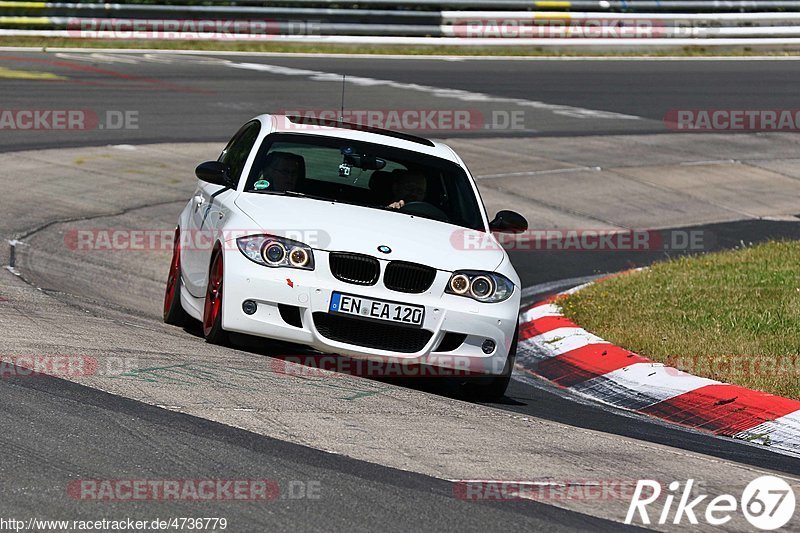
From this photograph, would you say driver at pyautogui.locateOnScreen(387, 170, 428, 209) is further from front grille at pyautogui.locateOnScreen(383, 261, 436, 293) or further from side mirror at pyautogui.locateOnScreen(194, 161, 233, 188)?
front grille at pyautogui.locateOnScreen(383, 261, 436, 293)

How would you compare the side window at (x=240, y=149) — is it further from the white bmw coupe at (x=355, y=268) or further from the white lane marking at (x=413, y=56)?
the white lane marking at (x=413, y=56)

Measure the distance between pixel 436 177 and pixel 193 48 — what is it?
2138cm

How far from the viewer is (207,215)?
880cm

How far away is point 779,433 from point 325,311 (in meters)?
2.62

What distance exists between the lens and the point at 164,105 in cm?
2106

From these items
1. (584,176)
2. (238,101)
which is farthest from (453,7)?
(584,176)

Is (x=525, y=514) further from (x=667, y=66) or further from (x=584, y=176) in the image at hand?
(x=667, y=66)

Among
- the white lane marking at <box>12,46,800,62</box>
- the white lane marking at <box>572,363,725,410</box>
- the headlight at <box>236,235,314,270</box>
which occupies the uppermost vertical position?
the headlight at <box>236,235,314,270</box>

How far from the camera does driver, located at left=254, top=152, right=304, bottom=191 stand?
8719 millimetres

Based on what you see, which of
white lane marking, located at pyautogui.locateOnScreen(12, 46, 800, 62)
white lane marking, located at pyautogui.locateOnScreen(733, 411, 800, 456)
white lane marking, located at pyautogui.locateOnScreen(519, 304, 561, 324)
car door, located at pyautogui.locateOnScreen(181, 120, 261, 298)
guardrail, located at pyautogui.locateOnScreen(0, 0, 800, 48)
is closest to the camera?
white lane marking, located at pyautogui.locateOnScreen(733, 411, 800, 456)

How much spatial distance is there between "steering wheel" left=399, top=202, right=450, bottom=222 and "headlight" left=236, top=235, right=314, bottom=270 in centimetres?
113

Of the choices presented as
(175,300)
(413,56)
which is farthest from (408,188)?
(413,56)

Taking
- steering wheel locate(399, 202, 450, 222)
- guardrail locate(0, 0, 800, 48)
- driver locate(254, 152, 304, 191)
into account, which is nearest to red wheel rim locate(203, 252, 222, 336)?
driver locate(254, 152, 304, 191)

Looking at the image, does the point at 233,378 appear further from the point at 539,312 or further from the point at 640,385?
the point at 539,312
